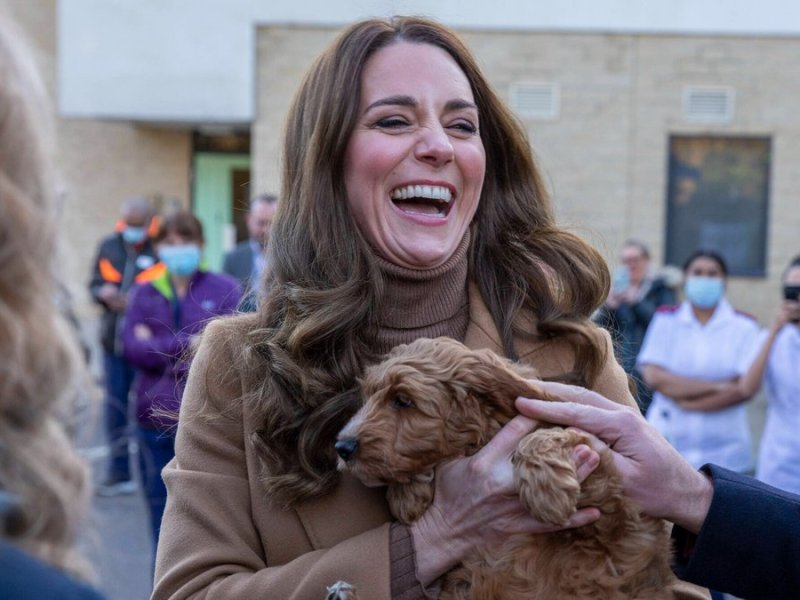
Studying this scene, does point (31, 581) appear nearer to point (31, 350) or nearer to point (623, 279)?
point (31, 350)

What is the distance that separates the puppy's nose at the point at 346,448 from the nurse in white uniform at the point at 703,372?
17.0 ft

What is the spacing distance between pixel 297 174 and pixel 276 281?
33cm

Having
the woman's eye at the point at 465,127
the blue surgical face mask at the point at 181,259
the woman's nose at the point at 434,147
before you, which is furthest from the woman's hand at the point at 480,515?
the blue surgical face mask at the point at 181,259

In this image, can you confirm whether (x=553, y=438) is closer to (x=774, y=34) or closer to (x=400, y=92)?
(x=400, y=92)

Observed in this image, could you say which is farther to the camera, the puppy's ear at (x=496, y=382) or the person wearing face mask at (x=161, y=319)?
the person wearing face mask at (x=161, y=319)

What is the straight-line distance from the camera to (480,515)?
244 centimetres

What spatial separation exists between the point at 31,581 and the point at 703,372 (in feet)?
22.9

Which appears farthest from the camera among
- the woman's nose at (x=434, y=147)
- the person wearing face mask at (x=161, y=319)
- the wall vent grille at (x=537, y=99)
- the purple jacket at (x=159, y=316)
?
the wall vent grille at (x=537, y=99)

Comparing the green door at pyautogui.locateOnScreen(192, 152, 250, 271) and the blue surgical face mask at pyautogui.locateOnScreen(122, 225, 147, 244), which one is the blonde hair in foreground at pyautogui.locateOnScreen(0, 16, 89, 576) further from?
the green door at pyautogui.locateOnScreen(192, 152, 250, 271)

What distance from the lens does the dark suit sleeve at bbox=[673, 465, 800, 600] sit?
2.59 m

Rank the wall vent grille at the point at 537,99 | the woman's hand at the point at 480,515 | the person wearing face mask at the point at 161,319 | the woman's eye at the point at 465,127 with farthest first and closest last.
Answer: the wall vent grille at the point at 537,99, the person wearing face mask at the point at 161,319, the woman's eye at the point at 465,127, the woman's hand at the point at 480,515

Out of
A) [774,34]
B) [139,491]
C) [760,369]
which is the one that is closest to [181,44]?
[139,491]

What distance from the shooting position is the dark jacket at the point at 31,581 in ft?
3.79

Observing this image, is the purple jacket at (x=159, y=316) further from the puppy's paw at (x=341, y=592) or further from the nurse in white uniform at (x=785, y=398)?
the puppy's paw at (x=341, y=592)
